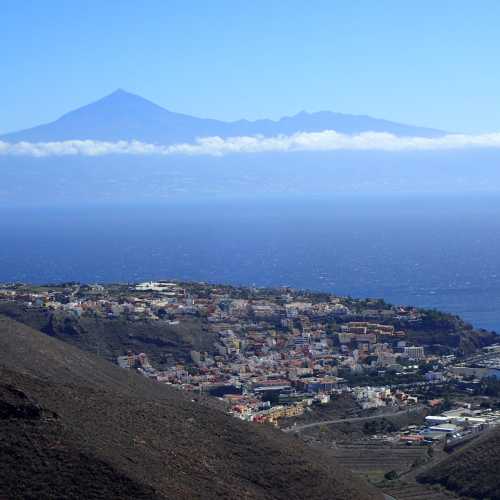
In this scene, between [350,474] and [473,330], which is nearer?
[350,474]

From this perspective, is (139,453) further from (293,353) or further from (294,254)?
(294,254)

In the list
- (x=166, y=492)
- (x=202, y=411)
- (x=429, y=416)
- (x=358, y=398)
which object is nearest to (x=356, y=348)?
(x=358, y=398)

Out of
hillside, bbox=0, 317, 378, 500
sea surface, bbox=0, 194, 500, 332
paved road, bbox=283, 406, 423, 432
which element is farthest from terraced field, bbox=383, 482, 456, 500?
sea surface, bbox=0, 194, 500, 332

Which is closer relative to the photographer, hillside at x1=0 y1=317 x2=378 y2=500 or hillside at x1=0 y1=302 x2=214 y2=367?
hillside at x1=0 y1=317 x2=378 y2=500

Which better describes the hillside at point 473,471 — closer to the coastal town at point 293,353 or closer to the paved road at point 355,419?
the coastal town at point 293,353

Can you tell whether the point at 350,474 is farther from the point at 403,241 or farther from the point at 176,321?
the point at 403,241

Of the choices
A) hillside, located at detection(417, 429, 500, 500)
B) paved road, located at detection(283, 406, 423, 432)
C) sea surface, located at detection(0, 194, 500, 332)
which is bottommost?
paved road, located at detection(283, 406, 423, 432)

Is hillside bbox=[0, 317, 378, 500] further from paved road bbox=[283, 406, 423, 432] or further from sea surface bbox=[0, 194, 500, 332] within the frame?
sea surface bbox=[0, 194, 500, 332]
